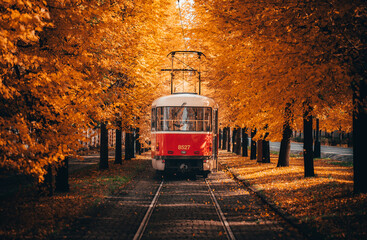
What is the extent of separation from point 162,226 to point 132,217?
3.79 feet

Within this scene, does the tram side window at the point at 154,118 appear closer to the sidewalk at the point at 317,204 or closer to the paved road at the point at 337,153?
the sidewalk at the point at 317,204

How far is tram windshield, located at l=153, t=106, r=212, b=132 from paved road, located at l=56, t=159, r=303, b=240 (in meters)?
3.48

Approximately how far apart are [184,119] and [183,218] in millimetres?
7876

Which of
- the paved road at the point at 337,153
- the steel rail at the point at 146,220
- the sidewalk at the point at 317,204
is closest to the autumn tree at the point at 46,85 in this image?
the steel rail at the point at 146,220

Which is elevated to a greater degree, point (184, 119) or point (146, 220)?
point (184, 119)

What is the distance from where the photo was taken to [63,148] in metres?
7.90

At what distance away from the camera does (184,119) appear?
1603cm

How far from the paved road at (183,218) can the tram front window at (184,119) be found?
3479 mm

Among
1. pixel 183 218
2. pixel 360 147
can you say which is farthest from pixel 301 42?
pixel 183 218

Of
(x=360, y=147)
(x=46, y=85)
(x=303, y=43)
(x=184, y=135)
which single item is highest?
(x=303, y=43)

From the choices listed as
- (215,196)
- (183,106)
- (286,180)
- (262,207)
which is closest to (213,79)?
(183,106)

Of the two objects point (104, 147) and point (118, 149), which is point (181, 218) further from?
point (118, 149)

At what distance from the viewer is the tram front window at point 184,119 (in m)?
15.9

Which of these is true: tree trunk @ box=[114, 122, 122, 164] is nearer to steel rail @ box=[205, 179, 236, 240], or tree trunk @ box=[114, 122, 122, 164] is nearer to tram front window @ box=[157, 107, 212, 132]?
tram front window @ box=[157, 107, 212, 132]
